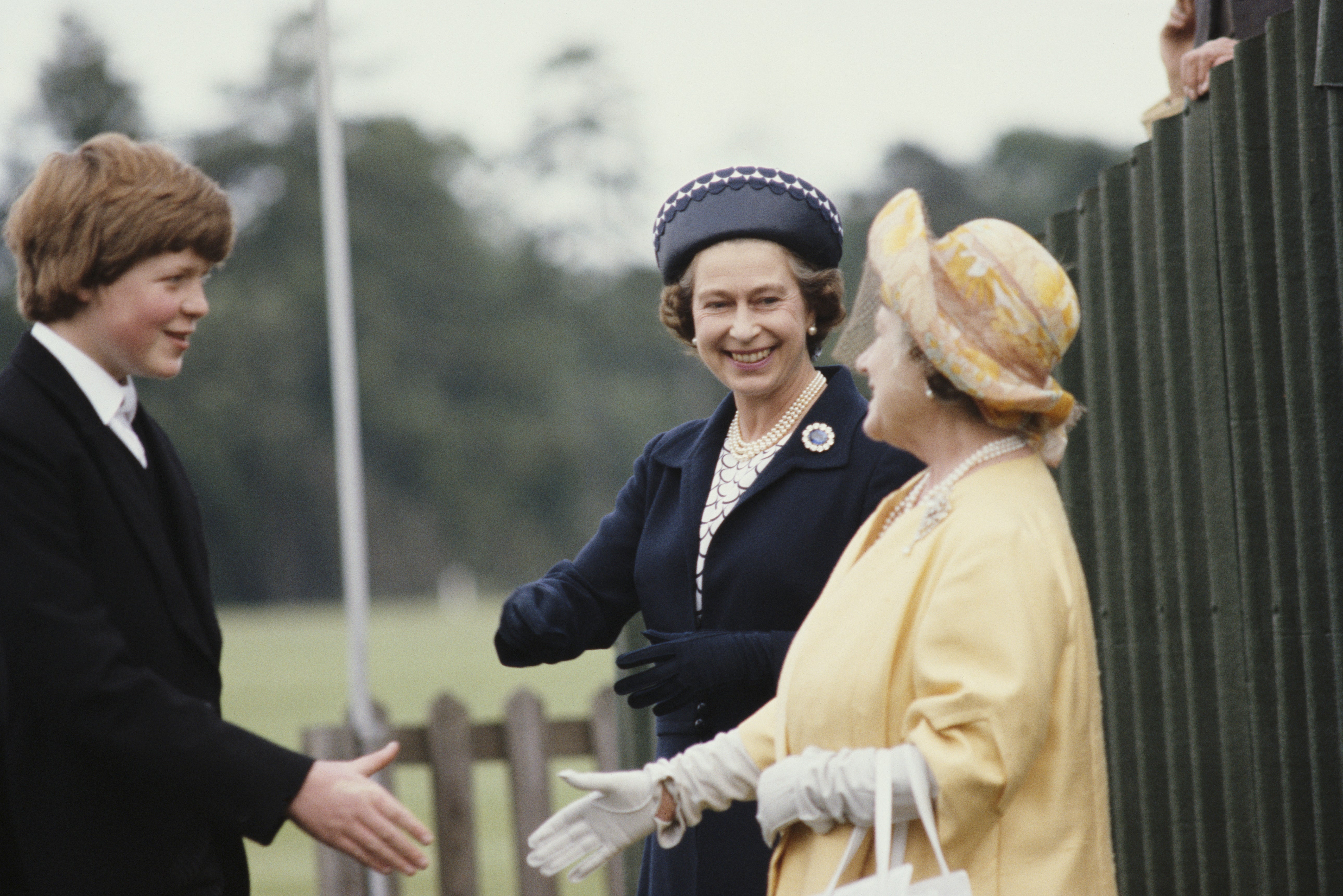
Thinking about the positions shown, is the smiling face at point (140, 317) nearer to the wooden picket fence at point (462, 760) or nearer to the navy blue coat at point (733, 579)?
the navy blue coat at point (733, 579)

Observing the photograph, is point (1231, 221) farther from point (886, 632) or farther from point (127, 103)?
point (127, 103)

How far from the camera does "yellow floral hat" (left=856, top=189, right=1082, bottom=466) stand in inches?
88.0

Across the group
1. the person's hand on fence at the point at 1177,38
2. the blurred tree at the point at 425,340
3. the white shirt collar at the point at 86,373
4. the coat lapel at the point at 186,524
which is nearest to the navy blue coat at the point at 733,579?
the coat lapel at the point at 186,524

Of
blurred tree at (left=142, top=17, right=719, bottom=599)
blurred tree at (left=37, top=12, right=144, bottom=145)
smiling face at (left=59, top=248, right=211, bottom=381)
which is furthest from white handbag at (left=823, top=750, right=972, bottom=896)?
blurred tree at (left=37, top=12, right=144, bottom=145)

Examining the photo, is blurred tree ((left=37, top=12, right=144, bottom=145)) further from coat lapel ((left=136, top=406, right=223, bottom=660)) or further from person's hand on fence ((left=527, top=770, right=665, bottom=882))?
person's hand on fence ((left=527, top=770, right=665, bottom=882))

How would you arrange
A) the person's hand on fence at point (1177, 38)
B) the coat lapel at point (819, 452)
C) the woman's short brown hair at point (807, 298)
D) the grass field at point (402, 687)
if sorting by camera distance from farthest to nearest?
the grass field at point (402, 687)
the person's hand on fence at point (1177, 38)
the woman's short brown hair at point (807, 298)
the coat lapel at point (819, 452)

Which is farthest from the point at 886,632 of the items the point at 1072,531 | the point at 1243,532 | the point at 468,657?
the point at 468,657

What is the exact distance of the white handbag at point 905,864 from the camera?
210 cm

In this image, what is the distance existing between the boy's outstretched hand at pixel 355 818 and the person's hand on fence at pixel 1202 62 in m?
2.43

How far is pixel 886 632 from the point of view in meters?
2.22

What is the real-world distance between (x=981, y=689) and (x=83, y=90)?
51137 millimetres

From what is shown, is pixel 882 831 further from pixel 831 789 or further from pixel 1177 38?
pixel 1177 38

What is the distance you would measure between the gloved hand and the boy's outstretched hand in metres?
0.51

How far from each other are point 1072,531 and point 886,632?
1.93 metres
